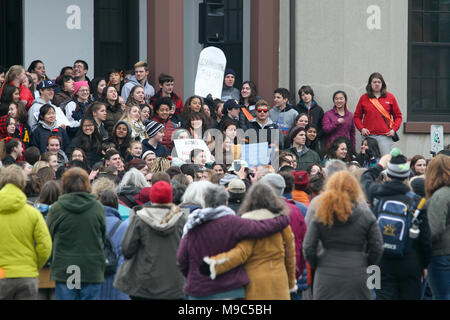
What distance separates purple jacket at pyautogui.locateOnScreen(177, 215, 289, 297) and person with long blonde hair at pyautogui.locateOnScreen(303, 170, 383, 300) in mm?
357

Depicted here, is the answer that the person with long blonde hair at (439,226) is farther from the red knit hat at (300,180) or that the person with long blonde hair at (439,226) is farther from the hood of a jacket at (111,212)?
the hood of a jacket at (111,212)

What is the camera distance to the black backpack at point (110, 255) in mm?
9195

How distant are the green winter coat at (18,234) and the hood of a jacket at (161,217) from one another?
0.89m

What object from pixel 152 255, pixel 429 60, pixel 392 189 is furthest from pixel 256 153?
pixel 429 60

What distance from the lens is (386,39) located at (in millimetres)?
17516

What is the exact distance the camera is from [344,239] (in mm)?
8172

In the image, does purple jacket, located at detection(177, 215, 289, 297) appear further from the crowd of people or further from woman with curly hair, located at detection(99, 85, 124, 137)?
woman with curly hair, located at detection(99, 85, 124, 137)

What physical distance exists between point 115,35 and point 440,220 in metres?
11.9

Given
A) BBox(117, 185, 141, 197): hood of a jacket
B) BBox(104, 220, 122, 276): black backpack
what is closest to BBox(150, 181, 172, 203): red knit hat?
BBox(104, 220, 122, 276): black backpack

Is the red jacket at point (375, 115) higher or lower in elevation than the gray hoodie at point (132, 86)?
lower

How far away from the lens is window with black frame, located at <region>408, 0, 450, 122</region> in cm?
1833

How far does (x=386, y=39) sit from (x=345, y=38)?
75 cm

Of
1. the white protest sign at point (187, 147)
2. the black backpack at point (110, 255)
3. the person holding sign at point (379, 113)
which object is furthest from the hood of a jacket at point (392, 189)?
the person holding sign at point (379, 113)

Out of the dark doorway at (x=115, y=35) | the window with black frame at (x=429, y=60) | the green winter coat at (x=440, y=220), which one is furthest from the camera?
the dark doorway at (x=115, y=35)
